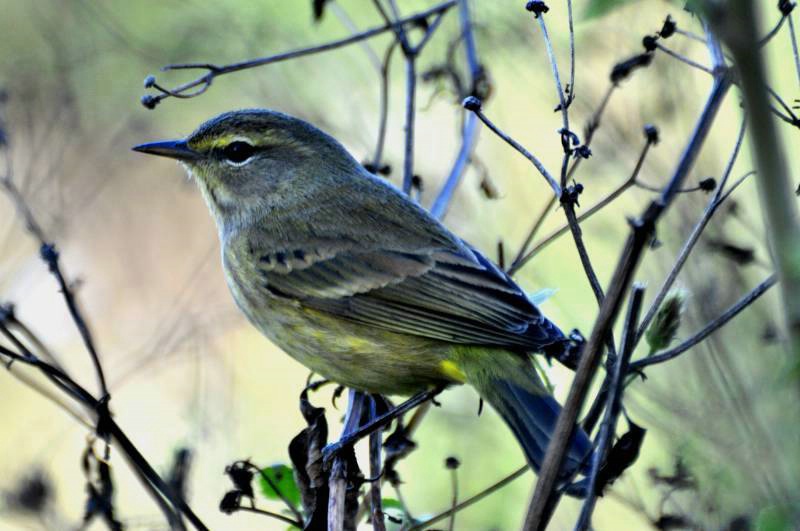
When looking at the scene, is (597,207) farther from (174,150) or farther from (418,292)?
(174,150)

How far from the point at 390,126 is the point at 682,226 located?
3.13m

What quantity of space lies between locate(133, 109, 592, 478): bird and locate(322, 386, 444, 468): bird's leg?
0.05 m

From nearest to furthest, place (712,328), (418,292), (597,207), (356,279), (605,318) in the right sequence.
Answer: (605,318)
(712,328)
(597,207)
(418,292)
(356,279)

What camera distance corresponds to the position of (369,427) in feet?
11.6

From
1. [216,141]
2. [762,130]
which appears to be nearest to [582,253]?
[762,130]

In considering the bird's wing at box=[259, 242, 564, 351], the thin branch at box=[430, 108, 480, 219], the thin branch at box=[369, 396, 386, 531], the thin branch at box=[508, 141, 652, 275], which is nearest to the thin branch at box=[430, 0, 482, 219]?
the thin branch at box=[430, 108, 480, 219]

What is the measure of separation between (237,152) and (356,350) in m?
1.24

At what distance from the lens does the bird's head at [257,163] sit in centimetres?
459

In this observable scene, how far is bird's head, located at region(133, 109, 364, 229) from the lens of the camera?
459cm

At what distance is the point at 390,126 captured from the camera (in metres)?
7.17

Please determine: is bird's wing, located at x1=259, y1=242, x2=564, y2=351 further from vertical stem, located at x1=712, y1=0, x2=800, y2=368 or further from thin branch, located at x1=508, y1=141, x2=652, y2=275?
vertical stem, located at x1=712, y1=0, x2=800, y2=368

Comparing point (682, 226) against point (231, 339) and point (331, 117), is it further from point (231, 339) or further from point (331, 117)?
point (231, 339)

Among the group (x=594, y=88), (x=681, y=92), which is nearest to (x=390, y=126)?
(x=594, y=88)

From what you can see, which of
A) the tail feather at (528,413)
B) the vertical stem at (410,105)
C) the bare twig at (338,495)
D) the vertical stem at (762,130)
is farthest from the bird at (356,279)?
the vertical stem at (762,130)
